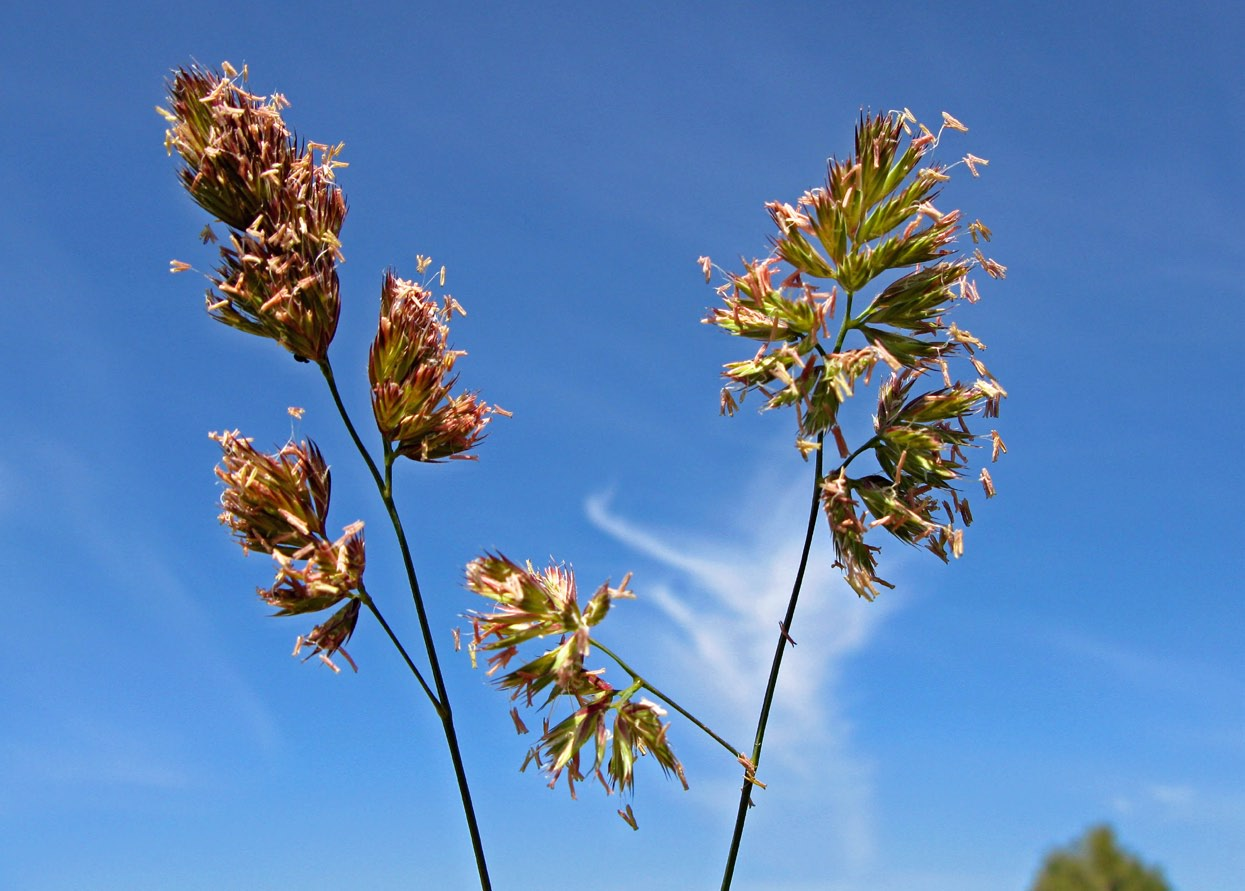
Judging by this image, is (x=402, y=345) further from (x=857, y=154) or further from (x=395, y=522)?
(x=857, y=154)

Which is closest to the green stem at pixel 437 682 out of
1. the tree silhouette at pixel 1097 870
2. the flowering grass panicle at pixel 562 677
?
the flowering grass panicle at pixel 562 677

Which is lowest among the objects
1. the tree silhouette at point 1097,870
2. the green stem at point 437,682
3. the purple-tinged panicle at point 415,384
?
the green stem at point 437,682

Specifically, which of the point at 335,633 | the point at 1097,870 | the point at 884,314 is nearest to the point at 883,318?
the point at 884,314

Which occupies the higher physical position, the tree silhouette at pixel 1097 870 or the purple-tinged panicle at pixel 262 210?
the tree silhouette at pixel 1097 870

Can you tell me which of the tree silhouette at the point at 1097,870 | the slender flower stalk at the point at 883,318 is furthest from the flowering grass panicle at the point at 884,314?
the tree silhouette at the point at 1097,870

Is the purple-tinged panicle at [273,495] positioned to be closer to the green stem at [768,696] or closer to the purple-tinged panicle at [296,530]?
the purple-tinged panicle at [296,530]

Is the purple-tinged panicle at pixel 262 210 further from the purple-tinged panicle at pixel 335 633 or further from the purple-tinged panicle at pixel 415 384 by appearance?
the purple-tinged panicle at pixel 335 633

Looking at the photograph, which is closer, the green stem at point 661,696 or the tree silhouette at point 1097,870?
the green stem at point 661,696

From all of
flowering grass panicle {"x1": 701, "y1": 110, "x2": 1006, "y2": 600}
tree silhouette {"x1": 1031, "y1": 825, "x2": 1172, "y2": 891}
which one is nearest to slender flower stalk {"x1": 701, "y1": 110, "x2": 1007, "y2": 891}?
flowering grass panicle {"x1": 701, "y1": 110, "x2": 1006, "y2": 600}

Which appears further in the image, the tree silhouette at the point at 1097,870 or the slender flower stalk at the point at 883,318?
the tree silhouette at the point at 1097,870

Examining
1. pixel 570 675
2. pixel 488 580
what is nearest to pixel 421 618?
pixel 488 580

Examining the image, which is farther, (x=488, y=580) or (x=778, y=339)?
(x=778, y=339)
